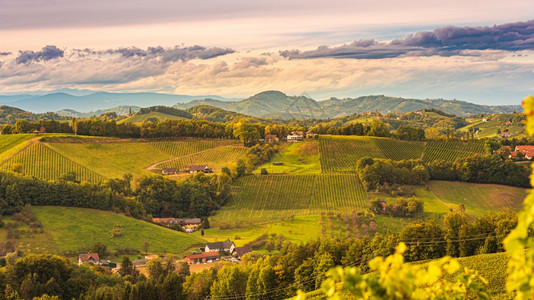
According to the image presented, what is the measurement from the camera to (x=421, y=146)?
122562 mm

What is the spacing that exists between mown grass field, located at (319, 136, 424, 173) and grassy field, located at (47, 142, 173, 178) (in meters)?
39.2

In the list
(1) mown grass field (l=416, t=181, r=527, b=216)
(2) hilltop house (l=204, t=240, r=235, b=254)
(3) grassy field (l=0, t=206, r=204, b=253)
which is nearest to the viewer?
(3) grassy field (l=0, t=206, r=204, b=253)

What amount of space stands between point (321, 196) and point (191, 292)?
50862mm

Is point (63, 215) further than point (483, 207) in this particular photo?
No

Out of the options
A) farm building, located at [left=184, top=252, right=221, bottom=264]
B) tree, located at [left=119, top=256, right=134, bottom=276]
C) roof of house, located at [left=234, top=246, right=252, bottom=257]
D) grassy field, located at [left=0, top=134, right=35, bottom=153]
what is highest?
grassy field, located at [left=0, top=134, right=35, bottom=153]

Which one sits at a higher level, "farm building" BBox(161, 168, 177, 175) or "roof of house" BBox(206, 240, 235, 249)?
"farm building" BBox(161, 168, 177, 175)

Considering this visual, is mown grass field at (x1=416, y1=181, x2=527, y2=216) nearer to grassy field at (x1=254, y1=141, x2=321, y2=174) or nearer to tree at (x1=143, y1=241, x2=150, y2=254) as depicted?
grassy field at (x1=254, y1=141, x2=321, y2=174)

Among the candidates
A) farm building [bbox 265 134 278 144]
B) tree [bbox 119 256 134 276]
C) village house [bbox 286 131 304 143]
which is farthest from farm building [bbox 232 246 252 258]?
village house [bbox 286 131 304 143]

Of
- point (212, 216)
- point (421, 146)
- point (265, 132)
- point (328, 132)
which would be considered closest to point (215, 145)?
point (265, 132)

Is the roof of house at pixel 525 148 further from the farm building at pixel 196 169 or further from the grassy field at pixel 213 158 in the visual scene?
the farm building at pixel 196 169

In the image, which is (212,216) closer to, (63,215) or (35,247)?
(63,215)

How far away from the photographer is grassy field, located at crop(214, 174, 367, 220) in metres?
88.1

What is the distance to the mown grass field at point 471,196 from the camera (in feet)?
284

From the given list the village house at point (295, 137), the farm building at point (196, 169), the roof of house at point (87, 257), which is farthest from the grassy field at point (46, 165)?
the village house at point (295, 137)
